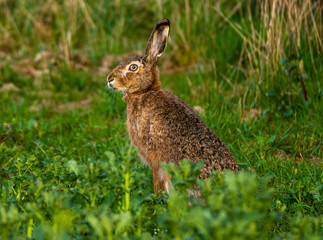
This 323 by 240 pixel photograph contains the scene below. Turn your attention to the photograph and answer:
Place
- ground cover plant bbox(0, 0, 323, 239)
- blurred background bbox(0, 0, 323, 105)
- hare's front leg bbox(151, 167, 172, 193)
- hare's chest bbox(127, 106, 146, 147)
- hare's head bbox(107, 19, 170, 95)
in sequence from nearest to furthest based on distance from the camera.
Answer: ground cover plant bbox(0, 0, 323, 239) → hare's front leg bbox(151, 167, 172, 193) → hare's chest bbox(127, 106, 146, 147) → hare's head bbox(107, 19, 170, 95) → blurred background bbox(0, 0, 323, 105)

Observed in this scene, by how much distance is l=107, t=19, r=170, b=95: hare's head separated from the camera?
14.3ft

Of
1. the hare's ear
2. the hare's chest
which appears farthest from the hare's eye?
the hare's chest

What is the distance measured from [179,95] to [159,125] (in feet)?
7.63

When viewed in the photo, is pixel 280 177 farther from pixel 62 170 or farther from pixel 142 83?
pixel 62 170

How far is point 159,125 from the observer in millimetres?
3900

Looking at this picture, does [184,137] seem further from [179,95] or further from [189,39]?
[189,39]

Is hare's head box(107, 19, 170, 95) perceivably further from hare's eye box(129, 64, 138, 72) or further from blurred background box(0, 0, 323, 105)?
blurred background box(0, 0, 323, 105)

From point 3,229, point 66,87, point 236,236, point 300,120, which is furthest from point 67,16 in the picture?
point 236,236

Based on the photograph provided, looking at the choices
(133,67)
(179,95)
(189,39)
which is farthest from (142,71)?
(189,39)

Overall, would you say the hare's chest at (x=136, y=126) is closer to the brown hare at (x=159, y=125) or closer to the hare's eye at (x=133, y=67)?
the brown hare at (x=159, y=125)

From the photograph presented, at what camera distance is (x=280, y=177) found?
13.5ft

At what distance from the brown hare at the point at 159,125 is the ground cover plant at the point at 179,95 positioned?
25cm

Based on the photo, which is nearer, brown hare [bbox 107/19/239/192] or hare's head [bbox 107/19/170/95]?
brown hare [bbox 107/19/239/192]

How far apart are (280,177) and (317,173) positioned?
12.6 inches
